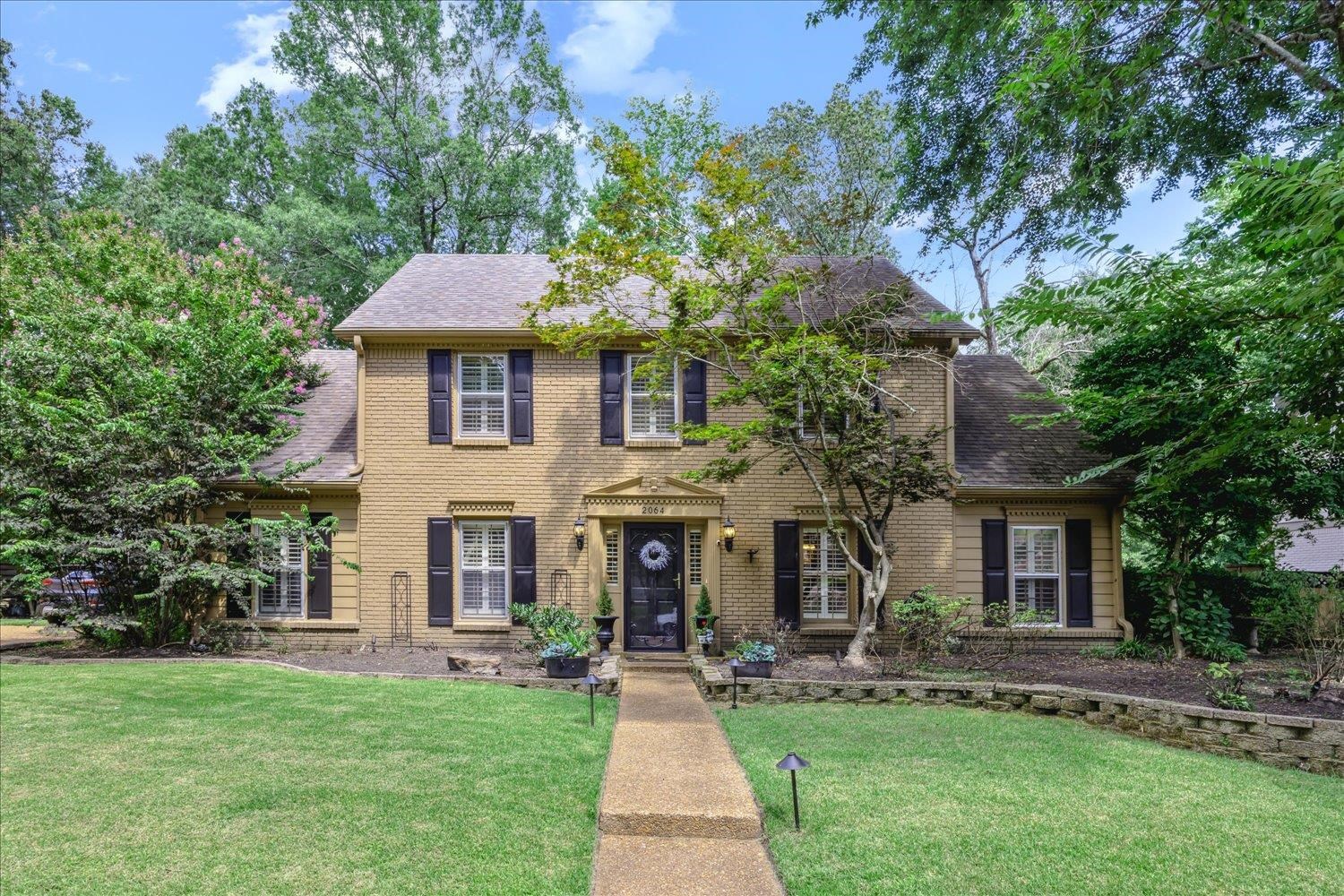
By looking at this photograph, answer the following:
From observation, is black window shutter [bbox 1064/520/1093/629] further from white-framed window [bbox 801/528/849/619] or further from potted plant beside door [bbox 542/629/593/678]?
potted plant beside door [bbox 542/629/593/678]

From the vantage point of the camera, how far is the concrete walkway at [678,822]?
4215mm

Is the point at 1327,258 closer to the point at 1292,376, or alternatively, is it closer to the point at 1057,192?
the point at 1292,376

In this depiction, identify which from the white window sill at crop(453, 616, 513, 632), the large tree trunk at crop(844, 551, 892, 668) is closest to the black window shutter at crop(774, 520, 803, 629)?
the large tree trunk at crop(844, 551, 892, 668)

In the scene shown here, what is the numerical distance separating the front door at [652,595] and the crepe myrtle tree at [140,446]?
470 cm

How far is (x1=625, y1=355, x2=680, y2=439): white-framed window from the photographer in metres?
11.9

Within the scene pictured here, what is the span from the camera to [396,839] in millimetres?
4531

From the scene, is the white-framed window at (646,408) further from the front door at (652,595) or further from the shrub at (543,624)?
the shrub at (543,624)

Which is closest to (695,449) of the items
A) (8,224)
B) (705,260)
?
(705,260)

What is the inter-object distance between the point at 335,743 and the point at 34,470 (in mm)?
7772

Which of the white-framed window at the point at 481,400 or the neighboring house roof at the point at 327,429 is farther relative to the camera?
the white-framed window at the point at 481,400

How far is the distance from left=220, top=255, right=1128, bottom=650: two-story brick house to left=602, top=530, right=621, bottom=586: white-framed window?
32mm

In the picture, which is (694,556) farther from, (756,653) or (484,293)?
(484,293)

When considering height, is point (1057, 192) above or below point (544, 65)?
below

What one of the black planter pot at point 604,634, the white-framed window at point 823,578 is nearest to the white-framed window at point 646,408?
the white-framed window at point 823,578
